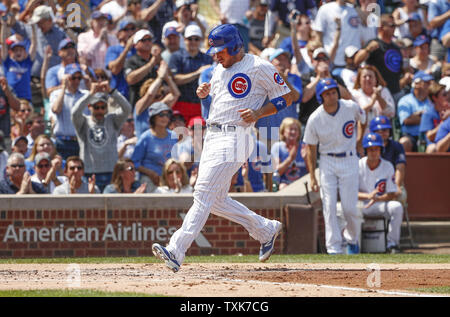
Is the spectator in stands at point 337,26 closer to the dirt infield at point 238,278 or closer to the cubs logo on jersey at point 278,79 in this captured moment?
the dirt infield at point 238,278

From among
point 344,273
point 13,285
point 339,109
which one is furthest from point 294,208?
point 13,285

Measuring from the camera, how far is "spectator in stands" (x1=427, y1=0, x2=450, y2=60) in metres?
18.8

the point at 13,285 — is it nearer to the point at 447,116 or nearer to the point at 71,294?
the point at 71,294

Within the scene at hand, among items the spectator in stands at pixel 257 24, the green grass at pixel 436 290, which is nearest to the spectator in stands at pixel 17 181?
the spectator in stands at pixel 257 24

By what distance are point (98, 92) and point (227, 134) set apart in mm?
5499

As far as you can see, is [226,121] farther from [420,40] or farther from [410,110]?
[420,40]

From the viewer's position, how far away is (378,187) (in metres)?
13.8

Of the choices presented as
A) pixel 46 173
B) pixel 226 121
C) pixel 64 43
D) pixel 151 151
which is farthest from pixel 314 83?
pixel 226 121

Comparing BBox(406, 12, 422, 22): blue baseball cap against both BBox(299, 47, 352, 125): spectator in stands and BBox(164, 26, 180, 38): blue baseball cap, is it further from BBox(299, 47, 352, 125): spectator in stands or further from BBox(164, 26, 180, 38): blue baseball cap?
BBox(164, 26, 180, 38): blue baseball cap

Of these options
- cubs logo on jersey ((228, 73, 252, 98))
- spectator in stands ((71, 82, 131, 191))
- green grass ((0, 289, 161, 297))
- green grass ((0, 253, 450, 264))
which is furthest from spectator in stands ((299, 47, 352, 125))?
green grass ((0, 289, 161, 297))

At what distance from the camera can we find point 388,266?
10.4 m

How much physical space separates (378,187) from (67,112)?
4.80 m

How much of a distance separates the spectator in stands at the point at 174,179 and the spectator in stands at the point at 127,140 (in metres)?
1.19

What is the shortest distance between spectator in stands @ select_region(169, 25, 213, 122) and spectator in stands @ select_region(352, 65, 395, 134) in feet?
7.95
